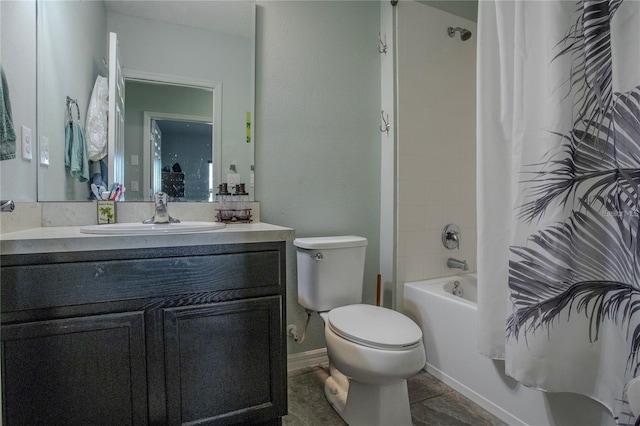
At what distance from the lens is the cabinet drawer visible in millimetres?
855

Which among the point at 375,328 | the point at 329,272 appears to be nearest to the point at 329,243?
the point at 329,272

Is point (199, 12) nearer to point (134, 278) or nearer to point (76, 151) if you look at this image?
point (76, 151)

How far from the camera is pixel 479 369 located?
1427 millimetres

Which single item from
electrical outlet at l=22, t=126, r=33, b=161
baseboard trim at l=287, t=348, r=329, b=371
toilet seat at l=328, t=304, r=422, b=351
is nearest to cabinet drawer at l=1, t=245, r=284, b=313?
toilet seat at l=328, t=304, r=422, b=351

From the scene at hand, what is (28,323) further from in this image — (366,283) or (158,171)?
(366,283)

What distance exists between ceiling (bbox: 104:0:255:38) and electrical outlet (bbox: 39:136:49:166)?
703mm

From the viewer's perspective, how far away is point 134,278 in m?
0.96

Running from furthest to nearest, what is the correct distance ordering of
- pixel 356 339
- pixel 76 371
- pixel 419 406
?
1. pixel 419 406
2. pixel 356 339
3. pixel 76 371

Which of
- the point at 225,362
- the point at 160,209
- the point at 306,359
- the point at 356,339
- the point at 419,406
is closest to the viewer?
the point at 225,362

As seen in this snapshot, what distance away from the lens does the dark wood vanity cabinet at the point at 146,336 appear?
856 mm

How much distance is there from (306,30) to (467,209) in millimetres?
1584

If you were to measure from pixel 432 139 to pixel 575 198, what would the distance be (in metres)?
1.12

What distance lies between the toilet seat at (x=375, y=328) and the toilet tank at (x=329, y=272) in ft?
0.46

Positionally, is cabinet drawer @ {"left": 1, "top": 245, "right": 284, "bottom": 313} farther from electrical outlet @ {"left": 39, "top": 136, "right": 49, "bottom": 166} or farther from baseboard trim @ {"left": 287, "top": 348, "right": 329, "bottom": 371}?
baseboard trim @ {"left": 287, "top": 348, "right": 329, "bottom": 371}
